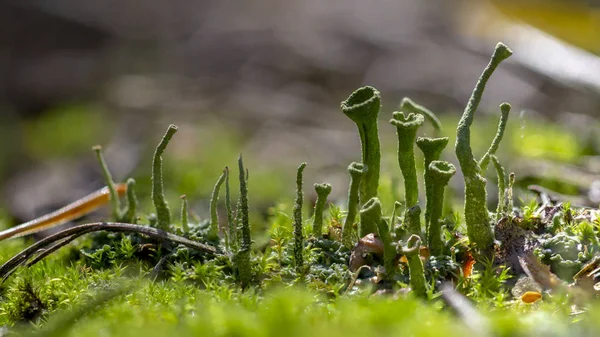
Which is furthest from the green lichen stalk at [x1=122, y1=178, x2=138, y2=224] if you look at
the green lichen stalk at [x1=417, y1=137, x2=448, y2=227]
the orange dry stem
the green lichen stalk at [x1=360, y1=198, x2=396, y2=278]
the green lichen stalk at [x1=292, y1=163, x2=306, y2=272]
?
the green lichen stalk at [x1=417, y1=137, x2=448, y2=227]

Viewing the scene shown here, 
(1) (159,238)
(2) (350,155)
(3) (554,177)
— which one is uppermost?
(1) (159,238)

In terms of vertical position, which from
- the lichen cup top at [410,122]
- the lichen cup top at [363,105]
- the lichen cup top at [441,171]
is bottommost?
the lichen cup top at [441,171]

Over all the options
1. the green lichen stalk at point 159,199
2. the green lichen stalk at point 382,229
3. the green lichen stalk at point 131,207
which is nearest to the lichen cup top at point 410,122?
the green lichen stalk at point 382,229

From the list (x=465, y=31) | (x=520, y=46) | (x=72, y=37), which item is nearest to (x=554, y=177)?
(x=520, y=46)

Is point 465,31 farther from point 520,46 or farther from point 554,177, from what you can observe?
point 554,177

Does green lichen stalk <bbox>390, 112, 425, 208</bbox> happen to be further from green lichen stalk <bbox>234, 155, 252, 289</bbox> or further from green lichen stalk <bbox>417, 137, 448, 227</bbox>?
green lichen stalk <bbox>234, 155, 252, 289</bbox>

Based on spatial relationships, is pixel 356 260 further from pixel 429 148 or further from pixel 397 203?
pixel 429 148

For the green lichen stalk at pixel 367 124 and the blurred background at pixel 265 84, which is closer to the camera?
the green lichen stalk at pixel 367 124

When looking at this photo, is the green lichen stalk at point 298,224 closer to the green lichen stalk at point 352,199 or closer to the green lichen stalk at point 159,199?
the green lichen stalk at point 352,199
